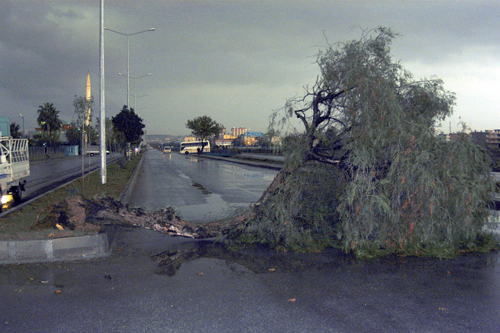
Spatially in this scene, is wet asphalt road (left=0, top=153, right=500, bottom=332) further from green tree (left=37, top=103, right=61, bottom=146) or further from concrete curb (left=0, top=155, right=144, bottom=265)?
green tree (left=37, top=103, right=61, bottom=146)

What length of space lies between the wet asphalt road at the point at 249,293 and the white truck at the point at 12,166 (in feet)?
19.1

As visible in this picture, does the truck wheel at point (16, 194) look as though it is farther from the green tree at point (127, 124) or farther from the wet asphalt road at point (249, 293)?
the green tree at point (127, 124)

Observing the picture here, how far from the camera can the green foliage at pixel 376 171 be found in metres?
6.57

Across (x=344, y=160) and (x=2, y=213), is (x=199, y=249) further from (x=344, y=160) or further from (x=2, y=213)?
(x=2, y=213)

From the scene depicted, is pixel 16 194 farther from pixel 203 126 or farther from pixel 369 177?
pixel 203 126

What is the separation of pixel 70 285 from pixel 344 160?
4.79 m

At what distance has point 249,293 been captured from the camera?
4945mm

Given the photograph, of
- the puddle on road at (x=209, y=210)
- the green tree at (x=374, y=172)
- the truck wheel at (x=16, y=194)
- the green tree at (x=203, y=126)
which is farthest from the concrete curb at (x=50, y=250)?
the green tree at (x=203, y=126)

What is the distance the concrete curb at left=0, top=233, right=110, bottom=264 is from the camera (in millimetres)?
6195

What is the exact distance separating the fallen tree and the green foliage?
0.06 ft

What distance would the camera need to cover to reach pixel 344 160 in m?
7.36

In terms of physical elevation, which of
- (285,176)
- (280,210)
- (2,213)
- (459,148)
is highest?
(459,148)

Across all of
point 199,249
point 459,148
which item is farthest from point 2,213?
point 459,148

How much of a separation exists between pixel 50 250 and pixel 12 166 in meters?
6.55
